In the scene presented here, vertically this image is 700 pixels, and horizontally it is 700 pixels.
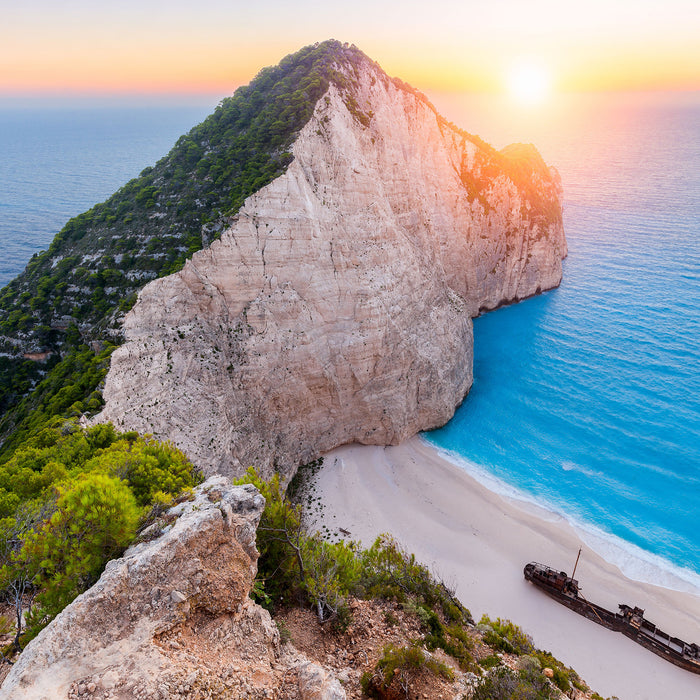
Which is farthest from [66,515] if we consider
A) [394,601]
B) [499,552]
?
[499,552]

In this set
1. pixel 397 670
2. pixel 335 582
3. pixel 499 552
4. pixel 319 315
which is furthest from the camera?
pixel 319 315

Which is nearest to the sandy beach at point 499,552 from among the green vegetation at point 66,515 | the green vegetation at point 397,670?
the green vegetation at point 397,670

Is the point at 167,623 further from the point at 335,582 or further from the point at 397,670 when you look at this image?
the point at 335,582

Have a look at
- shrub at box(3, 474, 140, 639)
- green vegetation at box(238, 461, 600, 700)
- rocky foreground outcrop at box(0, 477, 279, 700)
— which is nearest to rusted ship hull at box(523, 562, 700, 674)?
green vegetation at box(238, 461, 600, 700)

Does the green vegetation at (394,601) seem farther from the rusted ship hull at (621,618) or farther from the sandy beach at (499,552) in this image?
the rusted ship hull at (621,618)

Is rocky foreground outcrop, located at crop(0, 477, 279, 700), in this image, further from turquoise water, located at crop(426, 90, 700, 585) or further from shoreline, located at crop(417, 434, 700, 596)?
turquoise water, located at crop(426, 90, 700, 585)

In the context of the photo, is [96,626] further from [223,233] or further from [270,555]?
[223,233]
